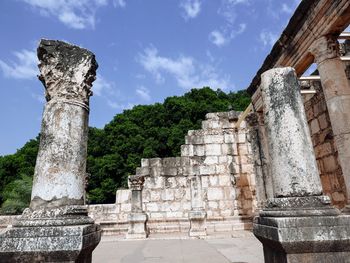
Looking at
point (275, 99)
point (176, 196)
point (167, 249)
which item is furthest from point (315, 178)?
point (176, 196)

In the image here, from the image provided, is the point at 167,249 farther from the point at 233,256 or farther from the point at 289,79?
the point at 289,79

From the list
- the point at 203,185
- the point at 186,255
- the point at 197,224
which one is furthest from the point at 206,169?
the point at 186,255

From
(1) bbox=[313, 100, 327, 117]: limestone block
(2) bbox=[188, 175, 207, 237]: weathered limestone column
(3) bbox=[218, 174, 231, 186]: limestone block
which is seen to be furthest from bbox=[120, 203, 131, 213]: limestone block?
(1) bbox=[313, 100, 327, 117]: limestone block

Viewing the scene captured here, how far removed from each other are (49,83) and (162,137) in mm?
21841

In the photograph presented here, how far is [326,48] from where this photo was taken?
5523mm

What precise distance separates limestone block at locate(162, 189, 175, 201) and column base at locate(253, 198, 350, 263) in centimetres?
822

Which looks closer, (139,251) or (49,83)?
(49,83)

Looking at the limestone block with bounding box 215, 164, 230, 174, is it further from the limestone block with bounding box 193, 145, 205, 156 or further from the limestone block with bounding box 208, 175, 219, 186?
the limestone block with bounding box 193, 145, 205, 156

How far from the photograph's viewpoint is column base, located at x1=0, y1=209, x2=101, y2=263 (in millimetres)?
2801

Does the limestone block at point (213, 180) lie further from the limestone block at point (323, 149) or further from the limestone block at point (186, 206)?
the limestone block at point (323, 149)

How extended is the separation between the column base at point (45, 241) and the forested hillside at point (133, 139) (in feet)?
67.6

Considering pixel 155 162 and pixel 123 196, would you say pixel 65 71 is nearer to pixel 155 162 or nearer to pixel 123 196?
pixel 155 162

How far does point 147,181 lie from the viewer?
1131 centimetres

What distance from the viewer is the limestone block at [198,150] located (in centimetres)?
1145
